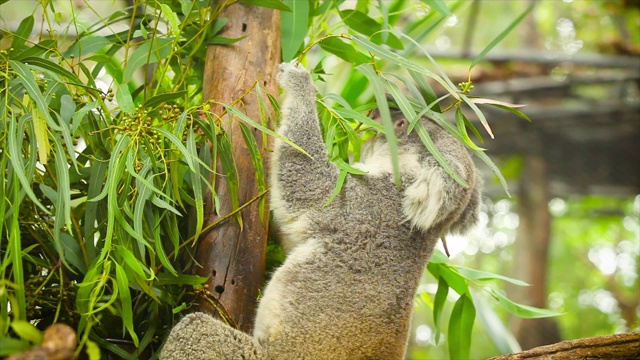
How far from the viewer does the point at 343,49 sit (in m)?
2.87

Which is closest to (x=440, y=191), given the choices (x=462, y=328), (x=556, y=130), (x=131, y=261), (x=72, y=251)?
(x=462, y=328)

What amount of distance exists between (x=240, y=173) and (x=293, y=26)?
0.71m

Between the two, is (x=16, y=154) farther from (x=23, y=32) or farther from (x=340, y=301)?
(x=340, y=301)

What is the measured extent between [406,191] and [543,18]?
25.1ft

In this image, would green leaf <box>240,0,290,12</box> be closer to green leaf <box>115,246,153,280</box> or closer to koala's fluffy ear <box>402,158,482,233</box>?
koala's fluffy ear <box>402,158,482,233</box>

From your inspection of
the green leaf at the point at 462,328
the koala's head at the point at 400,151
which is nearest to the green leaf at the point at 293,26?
the koala's head at the point at 400,151

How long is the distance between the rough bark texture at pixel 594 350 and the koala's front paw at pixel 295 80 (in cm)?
123

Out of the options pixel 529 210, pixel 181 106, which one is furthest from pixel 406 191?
pixel 529 210

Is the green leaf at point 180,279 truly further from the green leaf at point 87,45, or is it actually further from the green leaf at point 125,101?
the green leaf at point 87,45

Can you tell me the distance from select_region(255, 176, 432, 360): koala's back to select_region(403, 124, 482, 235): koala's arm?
0.06 metres

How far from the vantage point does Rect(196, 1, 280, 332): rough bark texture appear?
248 centimetres

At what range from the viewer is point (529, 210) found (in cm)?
770

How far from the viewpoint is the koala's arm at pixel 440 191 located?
102 inches

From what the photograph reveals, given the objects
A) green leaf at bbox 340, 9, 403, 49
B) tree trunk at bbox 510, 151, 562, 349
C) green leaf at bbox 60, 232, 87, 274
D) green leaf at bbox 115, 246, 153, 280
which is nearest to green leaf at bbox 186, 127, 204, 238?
green leaf at bbox 115, 246, 153, 280
